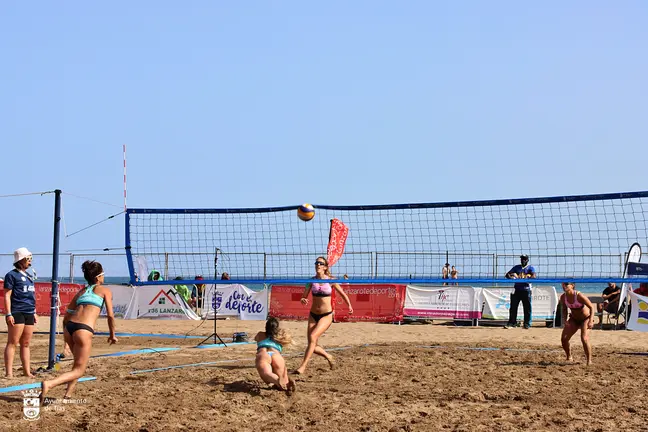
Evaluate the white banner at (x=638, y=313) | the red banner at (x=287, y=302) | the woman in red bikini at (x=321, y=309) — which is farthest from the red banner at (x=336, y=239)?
the woman in red bikini at (x=321, y=309)

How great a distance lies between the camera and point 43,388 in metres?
6.36

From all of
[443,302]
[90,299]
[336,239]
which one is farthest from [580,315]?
[443,302]

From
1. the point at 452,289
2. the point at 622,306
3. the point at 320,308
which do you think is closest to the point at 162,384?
the point at 320,308

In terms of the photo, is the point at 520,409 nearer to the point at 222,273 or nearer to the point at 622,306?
the point at 622,306

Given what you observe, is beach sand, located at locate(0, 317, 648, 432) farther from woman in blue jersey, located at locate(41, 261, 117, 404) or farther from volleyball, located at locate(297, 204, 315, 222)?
volleyball, located at locate(297, 204, 315, 222)

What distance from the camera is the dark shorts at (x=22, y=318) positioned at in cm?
852

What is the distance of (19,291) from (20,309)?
201 mm

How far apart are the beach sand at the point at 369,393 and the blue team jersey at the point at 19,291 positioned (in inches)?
31.1

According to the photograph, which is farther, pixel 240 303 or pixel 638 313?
pixel 240 303

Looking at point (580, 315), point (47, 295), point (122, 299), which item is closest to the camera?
point (580, 315)

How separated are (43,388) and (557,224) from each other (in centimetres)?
737

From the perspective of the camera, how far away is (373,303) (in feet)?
→ 59.6

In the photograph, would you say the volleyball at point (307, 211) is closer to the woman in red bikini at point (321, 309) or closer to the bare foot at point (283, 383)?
the woman in red bikini at point (321, 309)

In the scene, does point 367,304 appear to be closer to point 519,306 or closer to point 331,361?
point 519,306
